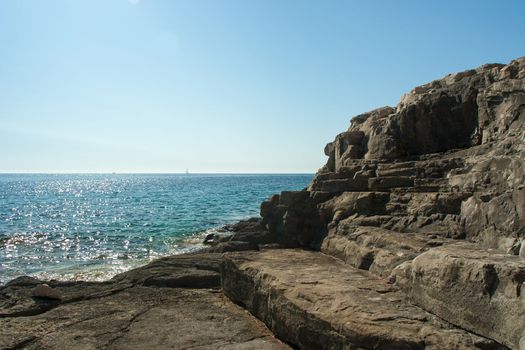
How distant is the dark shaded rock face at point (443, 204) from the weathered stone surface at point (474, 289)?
1 centimetres

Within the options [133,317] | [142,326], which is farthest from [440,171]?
[133,317]

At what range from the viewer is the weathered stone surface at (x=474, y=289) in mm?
4145

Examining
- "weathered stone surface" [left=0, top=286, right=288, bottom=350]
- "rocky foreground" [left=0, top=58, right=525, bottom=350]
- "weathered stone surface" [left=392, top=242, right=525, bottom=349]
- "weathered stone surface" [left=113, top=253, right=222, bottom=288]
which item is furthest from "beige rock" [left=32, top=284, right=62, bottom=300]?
"weathered stone surface" [left=392, top=242, right=525, bottom=349]

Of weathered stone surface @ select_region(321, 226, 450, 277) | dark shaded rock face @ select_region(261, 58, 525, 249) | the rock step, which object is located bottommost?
the rock step

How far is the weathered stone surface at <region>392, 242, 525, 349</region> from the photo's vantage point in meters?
4.14

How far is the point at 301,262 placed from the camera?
26.7 ft

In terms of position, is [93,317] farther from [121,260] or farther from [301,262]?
[121,260]

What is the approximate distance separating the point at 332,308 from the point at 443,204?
3.50m

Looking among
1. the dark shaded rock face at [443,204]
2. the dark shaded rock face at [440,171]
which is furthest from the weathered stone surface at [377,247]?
the dark shaded rock face at [440,171]

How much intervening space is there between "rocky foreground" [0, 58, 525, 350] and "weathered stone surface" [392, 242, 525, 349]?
13mm

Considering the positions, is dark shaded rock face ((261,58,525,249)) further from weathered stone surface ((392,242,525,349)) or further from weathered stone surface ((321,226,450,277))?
weathered stone surface ((392,242,525,349))

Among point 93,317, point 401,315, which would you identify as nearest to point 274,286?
point 401,315

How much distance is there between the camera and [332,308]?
5422mm

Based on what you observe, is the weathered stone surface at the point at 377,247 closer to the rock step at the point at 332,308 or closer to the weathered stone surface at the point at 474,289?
the rock step at the point at 332,308
